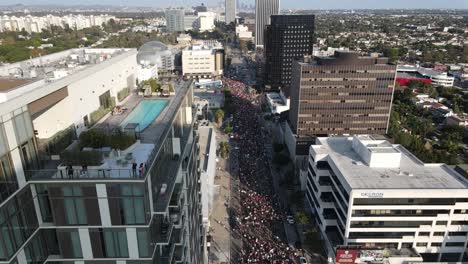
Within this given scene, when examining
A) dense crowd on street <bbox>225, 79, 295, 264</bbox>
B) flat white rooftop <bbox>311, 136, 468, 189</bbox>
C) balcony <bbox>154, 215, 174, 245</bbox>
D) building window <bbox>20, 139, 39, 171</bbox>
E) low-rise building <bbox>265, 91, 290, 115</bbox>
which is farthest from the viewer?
low-rise building <bbox>265, 91, 290, 115</bbox>

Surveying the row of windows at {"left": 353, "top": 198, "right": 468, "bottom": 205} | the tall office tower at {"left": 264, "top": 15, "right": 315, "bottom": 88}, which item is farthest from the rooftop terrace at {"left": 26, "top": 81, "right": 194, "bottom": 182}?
the tall office tower at {"left": 264, "top": 15, "right": 315, "bottom": 88}

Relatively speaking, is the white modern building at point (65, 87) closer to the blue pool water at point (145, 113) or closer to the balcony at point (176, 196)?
the blue pool water at point (145, 113)

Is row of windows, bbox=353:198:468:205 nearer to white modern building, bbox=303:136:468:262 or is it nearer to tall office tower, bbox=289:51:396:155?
white modern building, bbox=303:136:468:262

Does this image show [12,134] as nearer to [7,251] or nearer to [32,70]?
[7,251]

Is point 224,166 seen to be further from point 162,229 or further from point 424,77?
point 424,77

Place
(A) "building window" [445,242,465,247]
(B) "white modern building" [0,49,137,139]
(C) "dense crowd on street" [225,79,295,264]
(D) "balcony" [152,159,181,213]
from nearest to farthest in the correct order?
A: (B) "white modern building" [0,49,137,139]
(D) "balcony" [152,159,181,213]
(A) "building window" [445,242,465,247]
(C) "dense crowd on street" [225,79,295,264]

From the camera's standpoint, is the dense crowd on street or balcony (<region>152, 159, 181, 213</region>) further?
the dense crowd on street

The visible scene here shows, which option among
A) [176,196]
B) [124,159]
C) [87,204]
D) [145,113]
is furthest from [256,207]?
[87,204]
